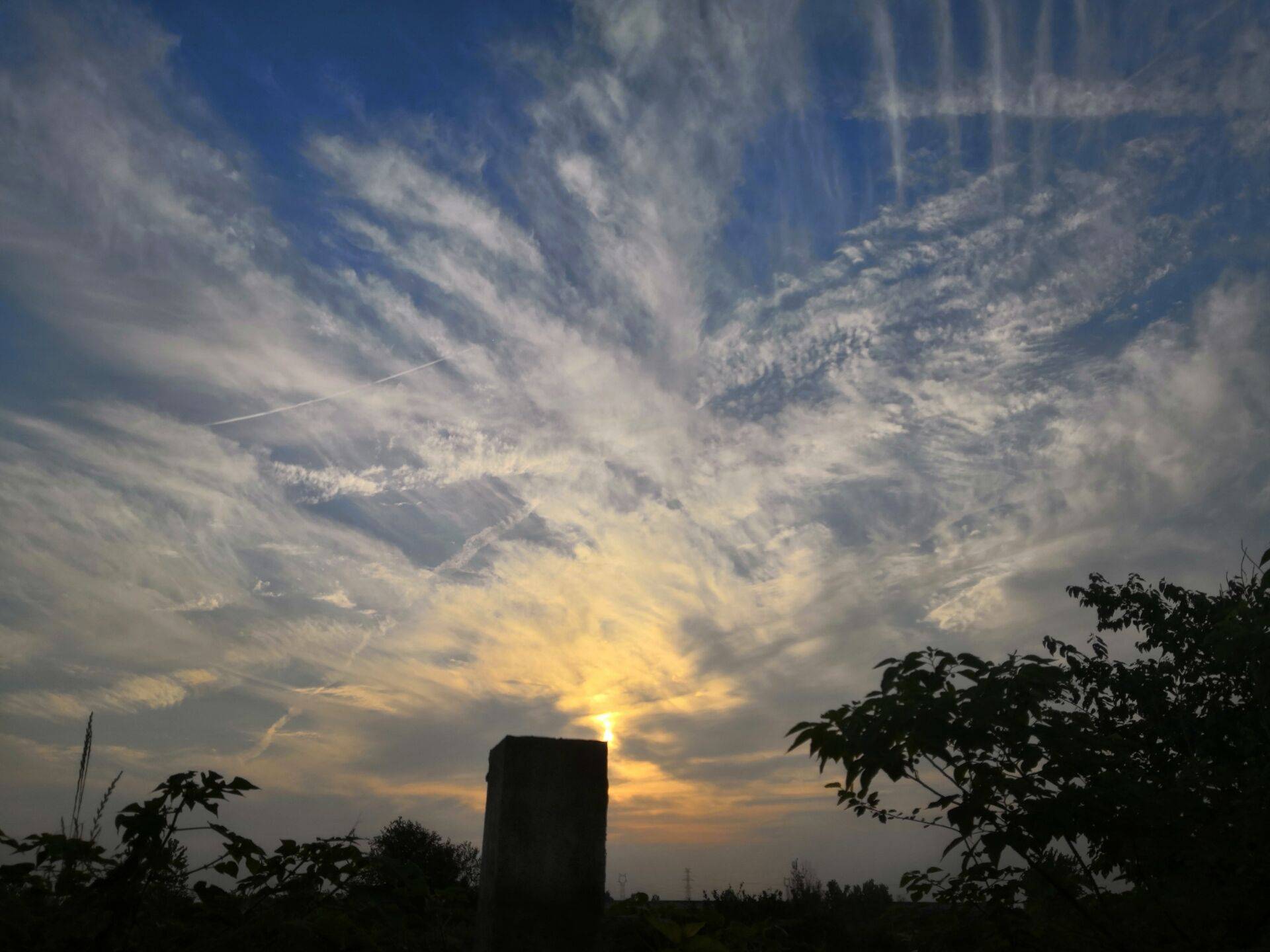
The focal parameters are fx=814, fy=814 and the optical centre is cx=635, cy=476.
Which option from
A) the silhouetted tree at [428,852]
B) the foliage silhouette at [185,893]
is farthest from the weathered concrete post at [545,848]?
the silhouetted tree at [428,852]

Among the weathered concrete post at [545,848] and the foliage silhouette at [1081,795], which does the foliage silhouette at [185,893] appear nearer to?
the weathered concrete post at [545,848]

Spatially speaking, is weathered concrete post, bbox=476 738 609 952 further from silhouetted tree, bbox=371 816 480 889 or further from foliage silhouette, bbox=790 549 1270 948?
silhouetted tree, bbox=371 816 480 889

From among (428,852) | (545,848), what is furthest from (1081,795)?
(428,852)

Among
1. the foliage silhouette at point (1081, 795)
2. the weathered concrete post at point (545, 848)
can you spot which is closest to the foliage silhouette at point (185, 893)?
the weathered concrete post at point (545, 848)

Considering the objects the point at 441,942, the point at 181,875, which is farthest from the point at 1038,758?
the point at 181,875

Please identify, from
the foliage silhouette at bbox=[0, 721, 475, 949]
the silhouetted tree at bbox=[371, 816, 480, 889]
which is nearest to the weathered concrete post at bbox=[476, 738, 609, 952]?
the foliage silhouette at bbox=[0, 721, 475, 949]

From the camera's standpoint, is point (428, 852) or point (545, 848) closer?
point (545, 848)

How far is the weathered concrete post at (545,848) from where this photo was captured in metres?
4.36

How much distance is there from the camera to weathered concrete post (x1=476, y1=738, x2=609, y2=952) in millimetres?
4355

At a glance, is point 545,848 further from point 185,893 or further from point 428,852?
point 428,852

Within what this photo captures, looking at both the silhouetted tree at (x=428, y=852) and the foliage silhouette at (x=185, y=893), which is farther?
the silhouetted tree at (x=428, y=852)

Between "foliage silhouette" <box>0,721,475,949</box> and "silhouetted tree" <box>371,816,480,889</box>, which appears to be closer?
"foliage silhouette" <box>0,721,475,949</box>

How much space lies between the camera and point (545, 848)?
4.47 meters

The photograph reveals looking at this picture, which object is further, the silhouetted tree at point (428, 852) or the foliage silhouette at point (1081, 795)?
the silhouetted tree at point (428, 852)
